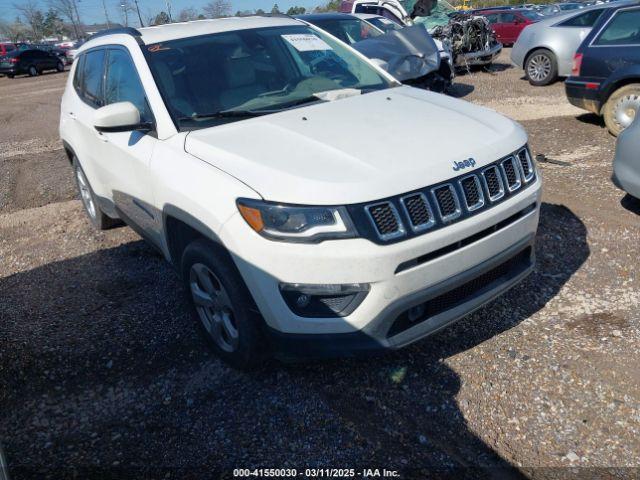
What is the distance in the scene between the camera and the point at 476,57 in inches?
543

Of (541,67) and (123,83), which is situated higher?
(123,83)

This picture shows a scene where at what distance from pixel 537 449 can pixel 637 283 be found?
1844mm

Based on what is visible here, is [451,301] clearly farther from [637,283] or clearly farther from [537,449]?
[637,283]

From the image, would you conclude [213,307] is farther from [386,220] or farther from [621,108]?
[621,108]

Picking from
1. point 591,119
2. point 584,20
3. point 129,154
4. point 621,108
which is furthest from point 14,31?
point 129,154

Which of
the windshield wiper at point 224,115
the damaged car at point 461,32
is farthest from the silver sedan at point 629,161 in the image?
the damaged car at point 461,32

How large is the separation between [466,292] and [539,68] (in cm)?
1035

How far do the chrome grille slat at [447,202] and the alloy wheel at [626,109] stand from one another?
5.52 meters

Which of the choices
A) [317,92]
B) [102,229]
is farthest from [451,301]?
[102,229]

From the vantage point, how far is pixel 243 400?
2975mm

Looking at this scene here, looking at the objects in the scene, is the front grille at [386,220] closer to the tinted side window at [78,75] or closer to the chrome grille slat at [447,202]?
the chrome grille slat at [447,202]

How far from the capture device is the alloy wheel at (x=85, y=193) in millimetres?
5236

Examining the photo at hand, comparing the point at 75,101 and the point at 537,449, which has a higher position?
the point at 75,101

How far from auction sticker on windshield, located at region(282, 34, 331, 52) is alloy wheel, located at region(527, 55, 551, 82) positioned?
8.84 metres
